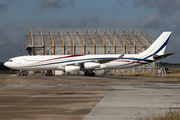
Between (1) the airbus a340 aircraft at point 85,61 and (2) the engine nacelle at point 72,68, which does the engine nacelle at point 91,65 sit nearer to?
(1) the airbus a340 aircraft at point 85,61

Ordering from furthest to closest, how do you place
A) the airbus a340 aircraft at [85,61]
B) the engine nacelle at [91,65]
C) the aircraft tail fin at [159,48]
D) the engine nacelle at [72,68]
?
the aircraft tail fin at [159,48] → the airbus a340 aircraft at [85,61] → the engine nacelle at [91,65] → the engine nacelle at [72,68]

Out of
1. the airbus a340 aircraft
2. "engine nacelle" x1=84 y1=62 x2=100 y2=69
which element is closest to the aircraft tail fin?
the airbus a340 aircraft

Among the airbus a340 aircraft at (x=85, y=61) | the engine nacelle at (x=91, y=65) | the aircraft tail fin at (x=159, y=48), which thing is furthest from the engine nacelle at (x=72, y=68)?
the aircraft tail fin at (x=159, y=48)

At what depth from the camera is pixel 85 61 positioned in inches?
1937

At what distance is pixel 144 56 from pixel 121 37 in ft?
104

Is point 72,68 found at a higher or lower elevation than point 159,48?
lower

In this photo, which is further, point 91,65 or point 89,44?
point 89,44

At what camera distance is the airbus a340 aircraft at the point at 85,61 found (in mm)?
47875

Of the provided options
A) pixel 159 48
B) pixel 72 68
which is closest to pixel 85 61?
pixel 72 68

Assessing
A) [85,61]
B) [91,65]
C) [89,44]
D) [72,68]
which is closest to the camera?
[72,68]

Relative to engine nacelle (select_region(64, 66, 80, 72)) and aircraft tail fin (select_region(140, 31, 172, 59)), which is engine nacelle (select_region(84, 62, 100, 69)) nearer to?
engine nacelle (select_region(64, 66, 80, 72))

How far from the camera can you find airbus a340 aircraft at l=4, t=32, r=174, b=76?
47875mm

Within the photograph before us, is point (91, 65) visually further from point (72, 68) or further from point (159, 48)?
point (159, 48)

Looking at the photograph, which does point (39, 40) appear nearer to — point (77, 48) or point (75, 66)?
point (77, 48)
